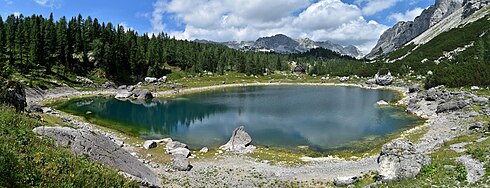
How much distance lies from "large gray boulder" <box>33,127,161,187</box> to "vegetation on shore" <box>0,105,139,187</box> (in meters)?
1.77

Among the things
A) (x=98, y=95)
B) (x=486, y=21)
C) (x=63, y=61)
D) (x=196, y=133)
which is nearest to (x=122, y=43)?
(x=63, y=61)

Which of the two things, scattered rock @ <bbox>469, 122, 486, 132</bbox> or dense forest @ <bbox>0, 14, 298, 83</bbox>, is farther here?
dense forest @ <bbox>0, 14, 298, 83</bbox>

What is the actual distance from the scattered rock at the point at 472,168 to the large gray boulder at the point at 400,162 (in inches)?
87.0

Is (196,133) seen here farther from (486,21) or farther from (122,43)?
(486,21)

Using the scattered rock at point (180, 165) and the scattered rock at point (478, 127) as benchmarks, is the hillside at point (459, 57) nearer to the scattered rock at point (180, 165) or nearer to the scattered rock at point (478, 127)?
the scattered rock at point (478, 127)

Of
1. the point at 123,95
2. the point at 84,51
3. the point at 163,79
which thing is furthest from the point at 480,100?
the point at 84,51

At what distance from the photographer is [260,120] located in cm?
6625

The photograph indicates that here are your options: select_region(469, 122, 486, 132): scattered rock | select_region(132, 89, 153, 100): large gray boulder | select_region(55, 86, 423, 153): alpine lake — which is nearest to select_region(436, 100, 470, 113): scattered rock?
select_region(55, 86, 423, 153): alpine lake

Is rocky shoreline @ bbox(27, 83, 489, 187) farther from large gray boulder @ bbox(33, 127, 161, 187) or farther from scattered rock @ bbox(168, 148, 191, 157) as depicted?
large gray boulder @ bbox(33, 127, 161, 187)

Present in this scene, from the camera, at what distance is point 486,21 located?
170250 mm

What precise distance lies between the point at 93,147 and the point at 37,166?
7.27 metres

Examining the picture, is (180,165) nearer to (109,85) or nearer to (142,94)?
(142,94)

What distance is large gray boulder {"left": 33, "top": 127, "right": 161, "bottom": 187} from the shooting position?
1625cm

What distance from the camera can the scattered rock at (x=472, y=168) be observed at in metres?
18.8
